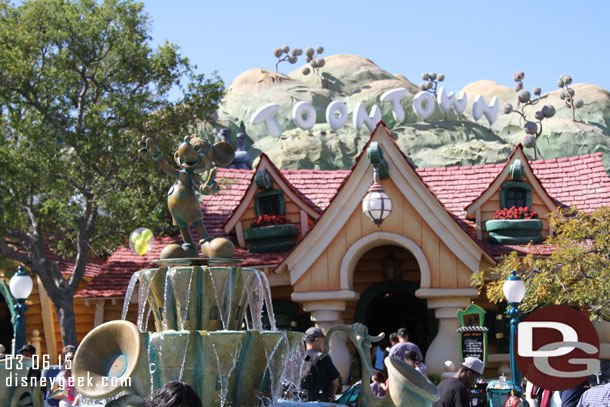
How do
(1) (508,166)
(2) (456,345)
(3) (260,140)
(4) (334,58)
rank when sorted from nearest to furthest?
(2) (456,345), (1) (508,166), (3) (260,140), (4) (334,58)

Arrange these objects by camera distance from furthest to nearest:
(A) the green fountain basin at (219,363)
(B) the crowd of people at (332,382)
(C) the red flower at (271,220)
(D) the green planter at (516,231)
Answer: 1. (C) the red flower at (271,220)
2. (D) the green planter at (516,231)
3. (B) the crowd of people at (332,382)
4. (A) the green fountain basin at (219,363)

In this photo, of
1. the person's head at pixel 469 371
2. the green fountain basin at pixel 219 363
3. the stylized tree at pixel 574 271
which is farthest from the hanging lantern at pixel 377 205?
the green fountain basin at pixel 219 363

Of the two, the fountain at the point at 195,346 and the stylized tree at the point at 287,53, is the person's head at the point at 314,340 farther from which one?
the stylized tree at the point at 287,53

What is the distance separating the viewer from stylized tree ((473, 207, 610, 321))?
12711mm

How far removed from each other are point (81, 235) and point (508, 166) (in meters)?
8.81

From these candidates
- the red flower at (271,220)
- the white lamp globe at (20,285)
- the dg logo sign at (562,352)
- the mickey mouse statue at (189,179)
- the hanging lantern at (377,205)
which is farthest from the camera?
the red flower at (271,220)

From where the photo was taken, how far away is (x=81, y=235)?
1770 cm

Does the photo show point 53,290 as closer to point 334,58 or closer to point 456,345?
point 456,345

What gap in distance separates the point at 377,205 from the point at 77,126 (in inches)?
302

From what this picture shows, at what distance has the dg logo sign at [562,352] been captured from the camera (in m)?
5.37

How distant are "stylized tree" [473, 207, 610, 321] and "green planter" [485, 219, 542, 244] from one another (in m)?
1.75

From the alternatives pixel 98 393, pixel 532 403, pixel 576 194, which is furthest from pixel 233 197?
pixel 98 393

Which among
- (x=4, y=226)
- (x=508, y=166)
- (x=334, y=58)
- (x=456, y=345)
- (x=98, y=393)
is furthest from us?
(x=334, y=58)

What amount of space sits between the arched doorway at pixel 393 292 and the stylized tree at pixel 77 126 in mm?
4701
